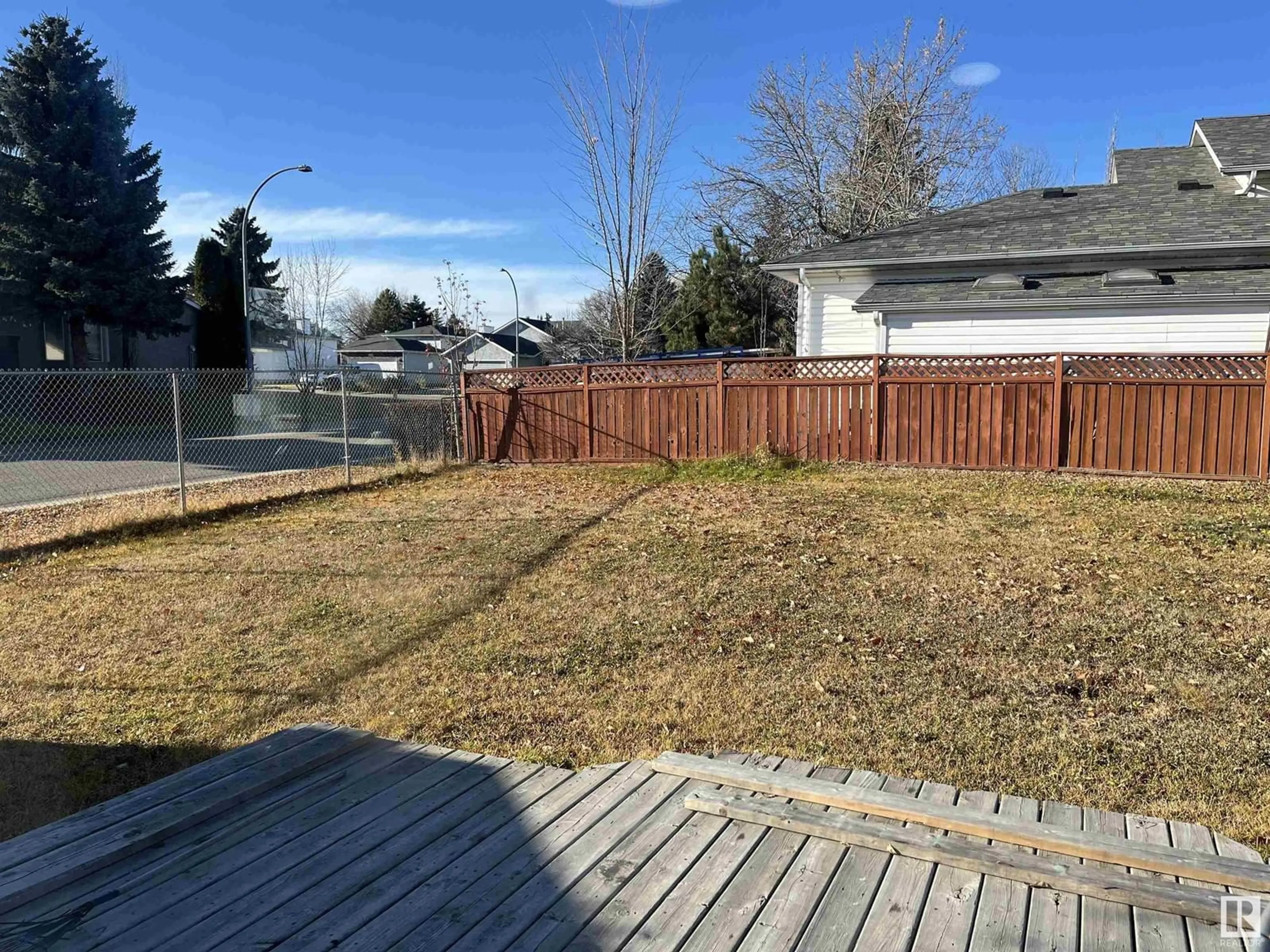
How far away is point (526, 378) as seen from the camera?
13867 millimetres

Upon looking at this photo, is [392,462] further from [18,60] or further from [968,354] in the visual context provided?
[18,60]

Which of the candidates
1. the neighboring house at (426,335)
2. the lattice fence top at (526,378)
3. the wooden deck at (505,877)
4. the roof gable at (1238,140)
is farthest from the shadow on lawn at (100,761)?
the neighboring house at (426,335)

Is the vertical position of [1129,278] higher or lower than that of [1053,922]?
higher

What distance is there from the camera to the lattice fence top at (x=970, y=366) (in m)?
10.7

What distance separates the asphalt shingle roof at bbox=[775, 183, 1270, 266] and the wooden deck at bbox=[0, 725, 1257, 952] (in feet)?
39.0

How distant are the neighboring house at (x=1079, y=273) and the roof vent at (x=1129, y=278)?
0.03 meters

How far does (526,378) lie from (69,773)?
10760 mm

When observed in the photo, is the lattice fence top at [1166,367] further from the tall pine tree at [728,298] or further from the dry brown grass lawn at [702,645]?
the tall pine tree at [728,298]

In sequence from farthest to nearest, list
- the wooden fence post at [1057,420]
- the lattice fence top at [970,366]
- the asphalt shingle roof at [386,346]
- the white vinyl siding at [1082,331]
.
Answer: the asphalt shingle roof at [386,346] → the white vinyl siding at [1082,331] → the lattice fence top at [970,366] → the wooden fence post at [1057,420]

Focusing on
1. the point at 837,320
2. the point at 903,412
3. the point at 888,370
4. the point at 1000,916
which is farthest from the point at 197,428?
the point at 1000,916

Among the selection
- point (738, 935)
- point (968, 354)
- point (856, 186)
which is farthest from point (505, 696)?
point (856, 186)

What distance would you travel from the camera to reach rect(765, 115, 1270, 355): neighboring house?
1155cm

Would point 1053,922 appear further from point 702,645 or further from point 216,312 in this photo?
point 216,312

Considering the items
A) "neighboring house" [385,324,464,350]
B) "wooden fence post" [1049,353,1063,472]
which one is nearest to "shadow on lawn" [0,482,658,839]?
"wooden fence post" [1049,353,1063,472]
